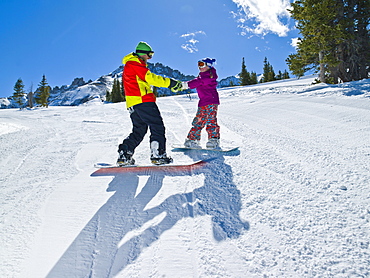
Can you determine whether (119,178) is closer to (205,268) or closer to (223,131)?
(205,268)

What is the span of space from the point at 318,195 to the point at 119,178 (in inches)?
75.3

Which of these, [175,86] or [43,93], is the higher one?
[43,93]

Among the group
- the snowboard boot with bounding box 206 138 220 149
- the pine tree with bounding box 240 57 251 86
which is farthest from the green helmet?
the pine tree with bounding box 240 57 251 86

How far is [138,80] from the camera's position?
9.63 ft

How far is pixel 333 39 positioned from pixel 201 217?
16.5 metres

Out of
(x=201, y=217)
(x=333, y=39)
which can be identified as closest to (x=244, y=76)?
(x=333, y=39)

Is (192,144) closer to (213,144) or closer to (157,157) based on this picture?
(213,144)

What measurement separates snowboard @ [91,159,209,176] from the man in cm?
13

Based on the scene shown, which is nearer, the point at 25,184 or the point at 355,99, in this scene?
the point at 25,184

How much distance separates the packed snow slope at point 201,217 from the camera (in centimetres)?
119

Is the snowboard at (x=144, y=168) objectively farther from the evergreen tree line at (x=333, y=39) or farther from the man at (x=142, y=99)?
the evergreen tree line at (x=333, y=39)

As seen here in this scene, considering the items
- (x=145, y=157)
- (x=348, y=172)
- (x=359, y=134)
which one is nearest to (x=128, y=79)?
(x=145, y=157)

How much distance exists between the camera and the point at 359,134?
3.24m

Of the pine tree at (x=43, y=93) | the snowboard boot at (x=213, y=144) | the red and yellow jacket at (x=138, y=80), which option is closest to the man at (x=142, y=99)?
the red and yellow jacket at (x=138, y=80)
